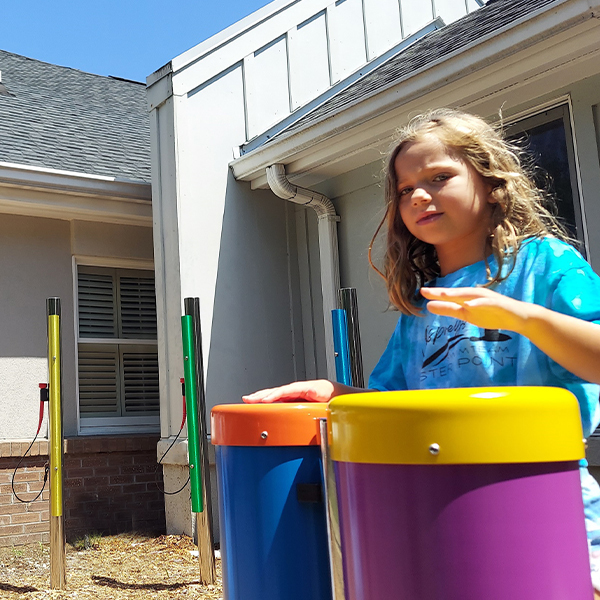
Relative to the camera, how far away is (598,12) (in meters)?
3.95

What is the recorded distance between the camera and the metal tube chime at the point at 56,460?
438 centimetres

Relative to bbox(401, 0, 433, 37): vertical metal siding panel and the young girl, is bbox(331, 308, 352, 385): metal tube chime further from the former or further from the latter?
bbox(401, 0, 433, 37): vertical metal siding panel

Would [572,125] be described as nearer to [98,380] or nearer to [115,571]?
[115,571]

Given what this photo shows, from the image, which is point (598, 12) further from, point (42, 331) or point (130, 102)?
point (130, 102)

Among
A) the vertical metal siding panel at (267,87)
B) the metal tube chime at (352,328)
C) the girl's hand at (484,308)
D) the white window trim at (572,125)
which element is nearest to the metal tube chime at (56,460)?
the metal tube chime at (352,328)

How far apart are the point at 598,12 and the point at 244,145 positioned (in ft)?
10.6

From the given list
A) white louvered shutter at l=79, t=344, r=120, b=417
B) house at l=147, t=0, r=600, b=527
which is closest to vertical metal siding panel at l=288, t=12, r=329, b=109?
house at l=147, t=0, r=600, b=527

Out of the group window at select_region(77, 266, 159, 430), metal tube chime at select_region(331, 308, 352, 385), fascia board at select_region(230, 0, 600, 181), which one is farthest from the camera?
window at select_region(77, 266, 159, 430)

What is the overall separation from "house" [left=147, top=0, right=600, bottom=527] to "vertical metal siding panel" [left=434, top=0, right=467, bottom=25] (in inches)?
→ 41.0

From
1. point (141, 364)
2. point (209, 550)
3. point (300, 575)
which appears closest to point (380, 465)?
point (300, 575)

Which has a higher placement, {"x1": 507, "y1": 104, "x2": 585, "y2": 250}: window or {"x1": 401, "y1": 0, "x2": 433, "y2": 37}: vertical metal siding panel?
{"x1": 401, "y1": 0, "x2": 433, "y2": 37}: vertical metal siding panel

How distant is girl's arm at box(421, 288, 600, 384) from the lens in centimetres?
105

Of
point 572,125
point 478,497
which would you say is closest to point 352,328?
point 572,125

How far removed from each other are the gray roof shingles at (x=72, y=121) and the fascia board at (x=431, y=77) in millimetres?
1477
